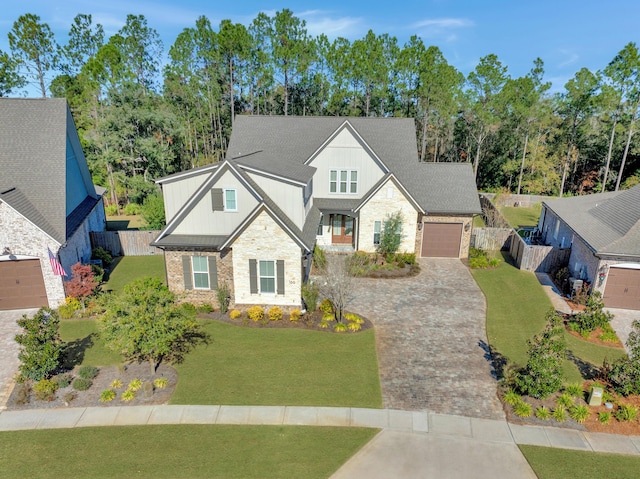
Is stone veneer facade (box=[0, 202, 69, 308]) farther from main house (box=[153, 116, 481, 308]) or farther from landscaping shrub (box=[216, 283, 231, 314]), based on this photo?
landscaping shrub (box=[216, 283, 231, 314])

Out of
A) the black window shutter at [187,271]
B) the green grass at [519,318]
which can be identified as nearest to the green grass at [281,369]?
the black window shutter at [187,271]

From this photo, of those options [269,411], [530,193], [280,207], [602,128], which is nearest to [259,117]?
[280,207]

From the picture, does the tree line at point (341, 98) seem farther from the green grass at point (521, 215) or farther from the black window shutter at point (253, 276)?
the black window shutter at point (253, 276)

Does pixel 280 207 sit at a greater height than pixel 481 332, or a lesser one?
greater

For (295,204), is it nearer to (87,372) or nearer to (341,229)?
(341,229)

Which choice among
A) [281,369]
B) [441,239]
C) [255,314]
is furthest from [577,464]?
[441,239]

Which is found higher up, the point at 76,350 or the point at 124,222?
the point at 124,222

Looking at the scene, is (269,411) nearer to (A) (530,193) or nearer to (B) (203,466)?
(B) (203,466)
